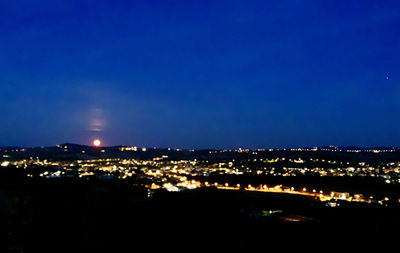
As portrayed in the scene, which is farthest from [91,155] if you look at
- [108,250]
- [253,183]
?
[108,250]

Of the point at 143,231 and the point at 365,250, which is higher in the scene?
the point at 143,231

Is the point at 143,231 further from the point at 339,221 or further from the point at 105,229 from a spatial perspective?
the point at 339,221

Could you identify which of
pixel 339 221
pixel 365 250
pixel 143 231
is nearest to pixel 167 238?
pixel 143 231

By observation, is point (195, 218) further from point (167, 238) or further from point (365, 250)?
point (365, 250)

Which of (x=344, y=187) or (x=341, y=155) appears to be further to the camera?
(x=341, y=155)

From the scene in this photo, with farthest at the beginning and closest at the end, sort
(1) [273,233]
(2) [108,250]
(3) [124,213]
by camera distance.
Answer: (1) [273,233], (3) [124,213], (2) [108,250]

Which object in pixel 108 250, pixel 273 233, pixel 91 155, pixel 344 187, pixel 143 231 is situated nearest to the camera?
pixel 108 250
